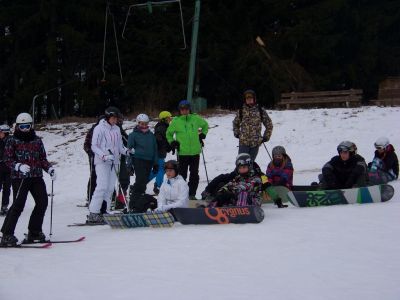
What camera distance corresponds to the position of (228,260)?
7332 mm

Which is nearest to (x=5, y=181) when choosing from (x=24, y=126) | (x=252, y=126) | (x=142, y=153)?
(x=142, y=153)

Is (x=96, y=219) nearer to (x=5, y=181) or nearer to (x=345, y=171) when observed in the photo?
(x=5, y=181)

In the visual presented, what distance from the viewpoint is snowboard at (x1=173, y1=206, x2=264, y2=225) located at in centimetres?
952

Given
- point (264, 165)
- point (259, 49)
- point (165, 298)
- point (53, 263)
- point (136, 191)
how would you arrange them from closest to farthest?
1. point (165, 298)
2. point (53, 263)
3. point (136, 191)
4. point (264, 165)
5. point (259, 49)

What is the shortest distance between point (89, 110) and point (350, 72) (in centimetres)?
1418

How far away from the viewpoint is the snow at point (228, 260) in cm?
622

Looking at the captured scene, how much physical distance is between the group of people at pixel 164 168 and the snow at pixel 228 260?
1.65ft

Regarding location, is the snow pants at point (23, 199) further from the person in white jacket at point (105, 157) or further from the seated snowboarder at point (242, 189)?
the seated snowboarder at point (242, 189)

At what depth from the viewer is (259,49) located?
3516 centimetres

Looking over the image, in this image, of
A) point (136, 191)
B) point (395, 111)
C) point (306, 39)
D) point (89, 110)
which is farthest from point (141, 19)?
point (136, 191)

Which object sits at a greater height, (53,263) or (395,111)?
(395,111)

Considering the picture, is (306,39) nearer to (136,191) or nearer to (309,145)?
(309,145)

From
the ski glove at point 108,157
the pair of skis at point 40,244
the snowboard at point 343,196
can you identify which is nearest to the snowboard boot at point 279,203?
the snowboard at point 343,196

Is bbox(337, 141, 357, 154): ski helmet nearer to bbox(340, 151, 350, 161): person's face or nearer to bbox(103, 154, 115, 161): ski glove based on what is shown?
bbox(340, 151, 350, 161): person's face
